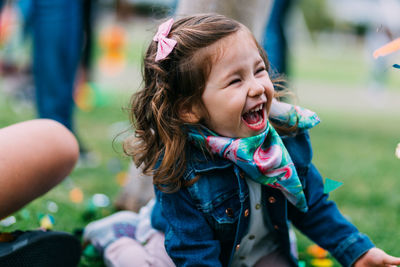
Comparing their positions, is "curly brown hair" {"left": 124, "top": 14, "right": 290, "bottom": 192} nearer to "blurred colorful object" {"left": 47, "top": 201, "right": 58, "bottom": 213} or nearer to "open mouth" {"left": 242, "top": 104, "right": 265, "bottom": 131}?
"open mouth" {"left": 242, "top": 104, "right": 265, "bottom": 131}

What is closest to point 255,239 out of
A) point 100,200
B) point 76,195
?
point 100,200

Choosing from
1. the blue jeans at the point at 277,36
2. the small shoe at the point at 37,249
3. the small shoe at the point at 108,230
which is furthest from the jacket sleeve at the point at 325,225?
the blue jeans at the point at 277,36

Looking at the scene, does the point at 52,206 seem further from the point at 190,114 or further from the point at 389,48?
the point at 389,48

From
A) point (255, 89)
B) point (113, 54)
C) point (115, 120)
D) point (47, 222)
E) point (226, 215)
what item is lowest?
point (113, 54)

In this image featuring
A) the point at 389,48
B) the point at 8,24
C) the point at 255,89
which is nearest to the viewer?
the point at 389,48

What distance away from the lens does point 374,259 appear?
1.63 metres

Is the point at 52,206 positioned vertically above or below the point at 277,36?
below

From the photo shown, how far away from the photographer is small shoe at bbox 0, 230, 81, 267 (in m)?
1.52

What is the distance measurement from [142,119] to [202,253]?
0.50 meters

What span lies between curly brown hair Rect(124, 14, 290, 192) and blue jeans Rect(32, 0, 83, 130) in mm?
1665

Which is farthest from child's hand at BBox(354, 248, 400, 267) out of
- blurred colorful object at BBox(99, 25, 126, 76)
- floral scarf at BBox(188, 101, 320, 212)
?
blurred colorful object at BBox(99, 25, 126, 76)

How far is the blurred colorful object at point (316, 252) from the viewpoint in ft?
6.81

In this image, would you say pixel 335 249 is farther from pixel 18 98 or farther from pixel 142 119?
pixel 18 98

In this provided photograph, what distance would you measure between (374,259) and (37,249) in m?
1.09
